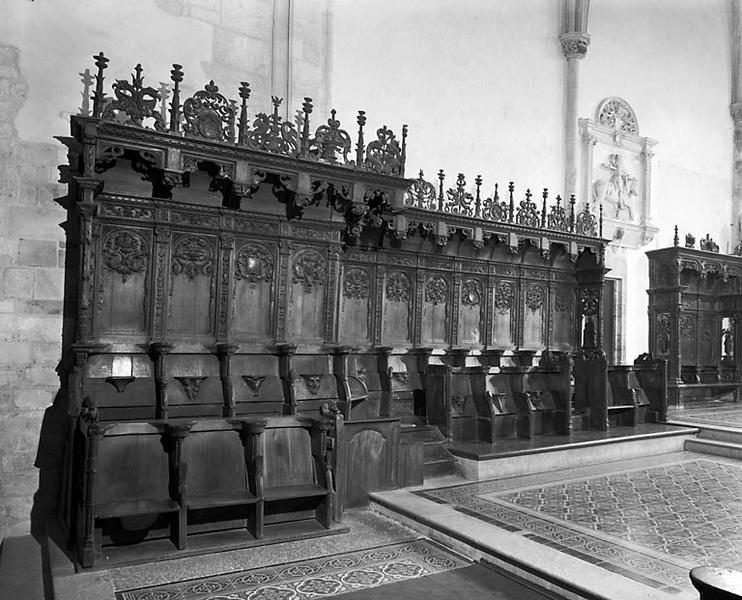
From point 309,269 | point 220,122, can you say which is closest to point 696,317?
point 309,269

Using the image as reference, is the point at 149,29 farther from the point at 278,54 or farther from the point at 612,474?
the point at 612,474

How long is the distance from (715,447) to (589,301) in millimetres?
2674

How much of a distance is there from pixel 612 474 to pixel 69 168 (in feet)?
20.6

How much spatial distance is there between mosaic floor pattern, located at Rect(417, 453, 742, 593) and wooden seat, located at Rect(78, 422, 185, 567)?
231 centimetres

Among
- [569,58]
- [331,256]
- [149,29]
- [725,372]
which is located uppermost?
[569,58]

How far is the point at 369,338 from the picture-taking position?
315 inches

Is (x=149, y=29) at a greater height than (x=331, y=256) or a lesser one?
greater

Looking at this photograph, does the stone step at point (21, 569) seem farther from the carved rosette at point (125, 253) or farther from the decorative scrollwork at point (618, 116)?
the decorative scrollwork at point (618, 116)

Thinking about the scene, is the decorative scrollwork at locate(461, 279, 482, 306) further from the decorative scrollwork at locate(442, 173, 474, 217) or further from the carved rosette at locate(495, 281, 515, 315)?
the decorative scrollwork at locate(442, 173, 474, 217)

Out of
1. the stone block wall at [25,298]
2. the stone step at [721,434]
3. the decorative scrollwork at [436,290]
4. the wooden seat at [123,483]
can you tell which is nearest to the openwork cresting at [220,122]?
the stone block wall at [25,298]

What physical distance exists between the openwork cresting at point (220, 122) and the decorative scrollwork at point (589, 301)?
435cm

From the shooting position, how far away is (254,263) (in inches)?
259

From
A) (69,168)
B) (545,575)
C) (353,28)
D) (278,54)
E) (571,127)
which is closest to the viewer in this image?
(545,575)

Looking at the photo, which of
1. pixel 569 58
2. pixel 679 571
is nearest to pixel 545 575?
pixel 679 571
